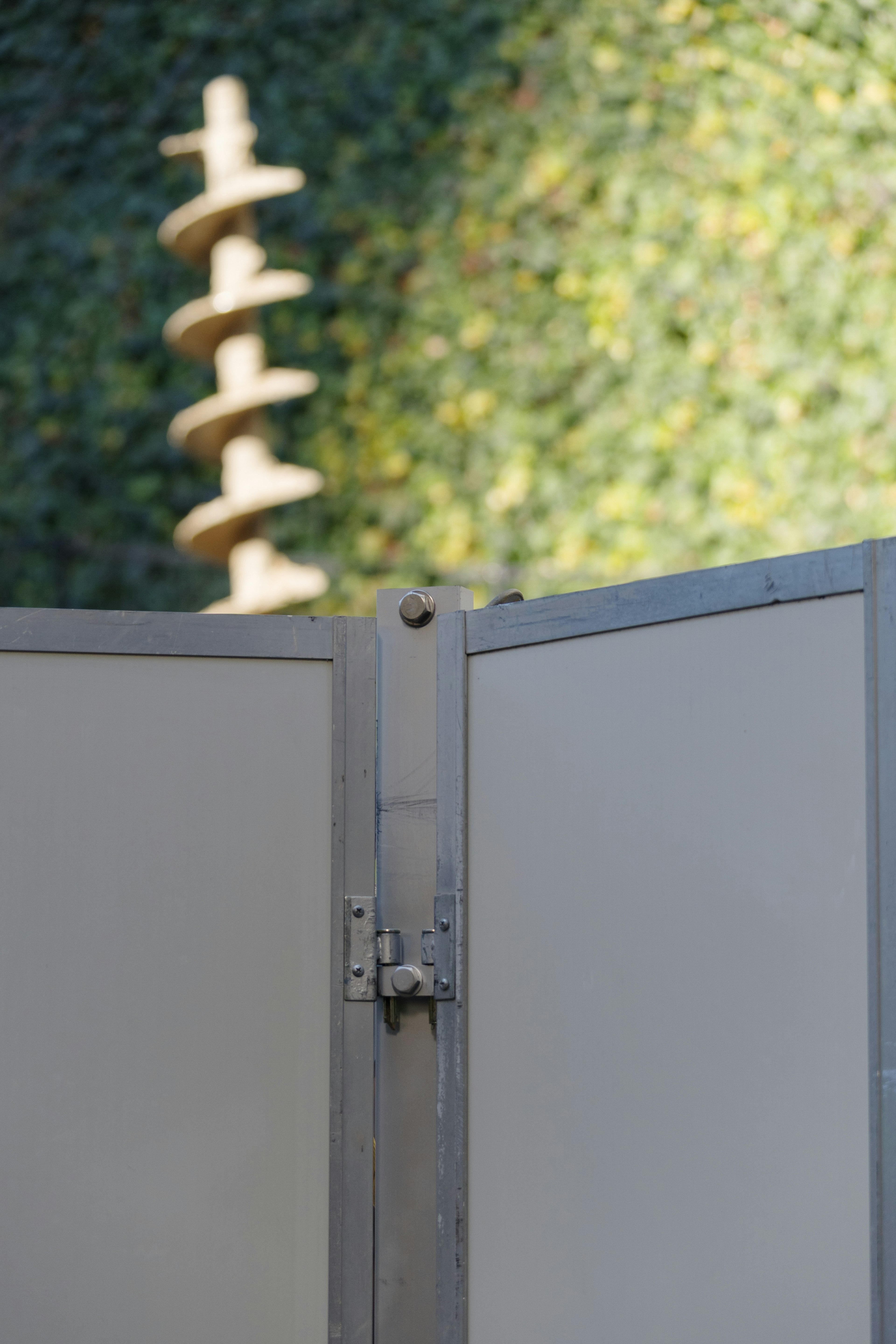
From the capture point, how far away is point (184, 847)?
161 centimetres

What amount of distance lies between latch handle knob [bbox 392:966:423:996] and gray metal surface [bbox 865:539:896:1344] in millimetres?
576

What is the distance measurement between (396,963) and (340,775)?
25 cm

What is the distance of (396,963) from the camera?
5.37 feet

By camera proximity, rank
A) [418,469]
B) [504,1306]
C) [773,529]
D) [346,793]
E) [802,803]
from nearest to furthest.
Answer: [802,803] → [504,1306] → [346,793] → [773,529] → [418,469]

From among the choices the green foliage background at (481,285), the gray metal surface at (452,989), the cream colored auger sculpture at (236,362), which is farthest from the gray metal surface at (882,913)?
the cream colored auger sculpture at (236,362)

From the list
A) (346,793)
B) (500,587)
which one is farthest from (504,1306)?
(500,587)

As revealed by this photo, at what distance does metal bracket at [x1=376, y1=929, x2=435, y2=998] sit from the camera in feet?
5.34

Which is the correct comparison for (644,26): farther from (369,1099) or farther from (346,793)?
(369,1099)

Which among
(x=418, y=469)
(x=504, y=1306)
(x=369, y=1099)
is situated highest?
(x=418, y=469)

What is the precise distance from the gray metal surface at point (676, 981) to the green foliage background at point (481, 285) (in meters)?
2.27

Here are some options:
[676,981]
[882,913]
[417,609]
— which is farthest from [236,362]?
[882,913]

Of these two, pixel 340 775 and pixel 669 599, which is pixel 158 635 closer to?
pixel 340 775

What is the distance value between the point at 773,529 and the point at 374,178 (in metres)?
1.66

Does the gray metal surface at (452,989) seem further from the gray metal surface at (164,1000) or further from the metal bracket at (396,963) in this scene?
the gray metal surface at (164,1000)
